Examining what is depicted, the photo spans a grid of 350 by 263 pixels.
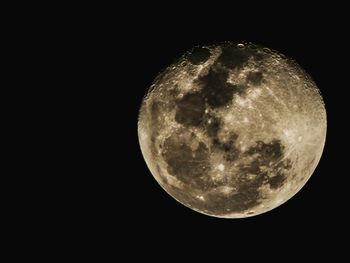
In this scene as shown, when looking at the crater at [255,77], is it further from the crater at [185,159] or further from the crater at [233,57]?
the crater at [185,159]

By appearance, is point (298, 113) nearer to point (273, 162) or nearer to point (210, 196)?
point (273, 162)

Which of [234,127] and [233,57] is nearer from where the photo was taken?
[234,127]

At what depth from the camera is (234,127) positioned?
4.03m

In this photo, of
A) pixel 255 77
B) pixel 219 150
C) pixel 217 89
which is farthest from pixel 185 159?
pixel 255 77

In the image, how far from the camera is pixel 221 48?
4.46 meters

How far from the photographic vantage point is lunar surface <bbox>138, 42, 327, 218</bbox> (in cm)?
405

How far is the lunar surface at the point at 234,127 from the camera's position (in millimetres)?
4055

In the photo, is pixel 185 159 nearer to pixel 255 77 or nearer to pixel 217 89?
pixel 217 89

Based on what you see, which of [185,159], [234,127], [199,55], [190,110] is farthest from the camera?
[199,55]

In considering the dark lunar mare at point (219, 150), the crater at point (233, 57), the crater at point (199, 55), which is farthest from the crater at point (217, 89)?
the crater at point (199, 55)

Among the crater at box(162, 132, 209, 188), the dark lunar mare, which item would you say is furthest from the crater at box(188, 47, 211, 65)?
the crater at box(162, 132, 209, 188)

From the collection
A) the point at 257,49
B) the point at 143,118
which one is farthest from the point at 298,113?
the point at 143,118

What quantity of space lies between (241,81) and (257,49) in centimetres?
66

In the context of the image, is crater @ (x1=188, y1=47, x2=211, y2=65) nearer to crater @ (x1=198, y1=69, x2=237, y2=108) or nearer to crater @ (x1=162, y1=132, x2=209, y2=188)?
crater @ (x1=198, y1=69, x2=237, y2=108)
